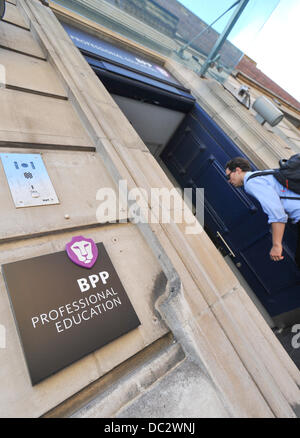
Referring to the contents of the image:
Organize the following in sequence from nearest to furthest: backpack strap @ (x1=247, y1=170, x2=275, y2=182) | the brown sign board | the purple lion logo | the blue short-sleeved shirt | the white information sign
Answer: the brown sign board → the purple lion logo → the white information sign → the blue short-sleeved shirt → backpack strap @ (x1=247, y1=170, x2=275, y2=182)

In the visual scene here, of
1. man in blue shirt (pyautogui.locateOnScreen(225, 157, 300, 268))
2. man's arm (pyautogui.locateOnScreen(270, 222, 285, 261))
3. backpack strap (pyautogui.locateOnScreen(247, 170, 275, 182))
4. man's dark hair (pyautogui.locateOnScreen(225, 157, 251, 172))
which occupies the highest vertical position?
man's dark hair (pyautogui.locateOnScreen(225, 157, 251, 172))

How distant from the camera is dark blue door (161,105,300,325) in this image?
11.7 ft

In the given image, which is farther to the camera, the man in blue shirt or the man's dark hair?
the man's dark hair

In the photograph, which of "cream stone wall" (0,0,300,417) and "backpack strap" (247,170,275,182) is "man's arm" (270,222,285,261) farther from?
"cream stone wall" (0,0,300,417)

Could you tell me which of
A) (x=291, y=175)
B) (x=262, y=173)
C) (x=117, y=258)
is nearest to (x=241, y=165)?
(x=262, y=173)

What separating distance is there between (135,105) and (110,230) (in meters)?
3.54

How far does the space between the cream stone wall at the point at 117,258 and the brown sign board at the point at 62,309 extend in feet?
0.19

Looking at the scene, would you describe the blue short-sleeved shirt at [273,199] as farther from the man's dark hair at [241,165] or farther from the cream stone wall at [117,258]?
the cream stone wall at [117,258]

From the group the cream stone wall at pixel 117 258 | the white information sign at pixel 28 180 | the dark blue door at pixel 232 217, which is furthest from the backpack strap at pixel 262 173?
the white information sign at pixel 28 180

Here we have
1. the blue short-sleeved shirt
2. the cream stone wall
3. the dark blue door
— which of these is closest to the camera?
the cream stone wall

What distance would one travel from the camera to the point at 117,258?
148cm

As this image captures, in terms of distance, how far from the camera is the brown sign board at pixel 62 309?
0.97m

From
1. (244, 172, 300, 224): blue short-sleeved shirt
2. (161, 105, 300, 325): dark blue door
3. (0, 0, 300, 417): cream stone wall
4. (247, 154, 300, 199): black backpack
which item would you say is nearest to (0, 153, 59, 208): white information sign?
(0, 0, 300, 417): cream stone wall

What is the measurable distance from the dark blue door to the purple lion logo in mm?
3260
